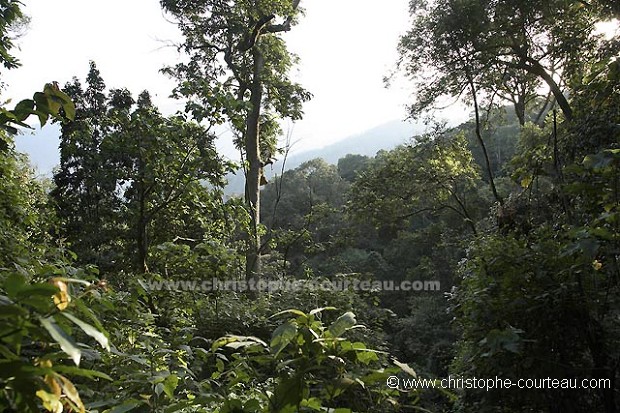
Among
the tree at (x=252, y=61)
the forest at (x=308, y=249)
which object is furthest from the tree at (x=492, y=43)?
the tree at (x=252, y=61)

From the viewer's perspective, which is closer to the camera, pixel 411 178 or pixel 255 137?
pixel 411 178

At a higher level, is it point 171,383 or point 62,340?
point 62,340

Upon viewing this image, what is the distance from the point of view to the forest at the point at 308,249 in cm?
93

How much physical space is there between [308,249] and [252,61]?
3.89 m

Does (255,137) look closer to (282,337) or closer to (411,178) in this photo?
(411,178)

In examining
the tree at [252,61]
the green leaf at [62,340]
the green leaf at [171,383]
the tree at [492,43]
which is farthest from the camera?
the tree at [252,61]

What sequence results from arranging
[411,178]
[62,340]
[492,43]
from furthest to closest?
[411,178], [492,43], [62,340]

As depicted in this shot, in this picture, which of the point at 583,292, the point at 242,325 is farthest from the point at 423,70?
the point at 583,292

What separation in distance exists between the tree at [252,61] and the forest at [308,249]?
46 millimetres

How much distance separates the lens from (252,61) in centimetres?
956

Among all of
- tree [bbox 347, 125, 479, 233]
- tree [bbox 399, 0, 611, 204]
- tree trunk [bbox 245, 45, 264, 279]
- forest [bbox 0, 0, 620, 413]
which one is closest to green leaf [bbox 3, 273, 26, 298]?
forest [bbox 0, 0, 620, 413]

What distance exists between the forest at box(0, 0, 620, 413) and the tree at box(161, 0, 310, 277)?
46mm

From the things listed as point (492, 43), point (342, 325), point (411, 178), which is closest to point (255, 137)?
point (411, 178)

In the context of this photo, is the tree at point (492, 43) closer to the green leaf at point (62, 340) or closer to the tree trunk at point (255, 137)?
the tree trunk at point (255, 137)
